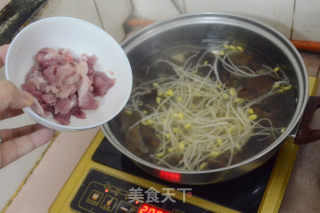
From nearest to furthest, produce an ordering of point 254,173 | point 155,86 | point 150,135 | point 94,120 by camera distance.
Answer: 1. point 94,120
2. point 254,173
3. point 150,135
4. point 155,86

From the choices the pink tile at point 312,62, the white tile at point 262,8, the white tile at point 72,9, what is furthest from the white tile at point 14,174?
the pink tile at point 312,62

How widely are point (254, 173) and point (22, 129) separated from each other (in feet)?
2.92

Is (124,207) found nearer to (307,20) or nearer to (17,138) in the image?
(17,138)

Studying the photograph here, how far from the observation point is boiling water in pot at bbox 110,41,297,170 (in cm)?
125

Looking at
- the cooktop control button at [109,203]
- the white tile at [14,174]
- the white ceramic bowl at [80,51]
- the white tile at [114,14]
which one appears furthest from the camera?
the white tile at [114,14]

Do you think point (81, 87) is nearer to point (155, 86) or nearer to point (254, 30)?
point (155, 86)

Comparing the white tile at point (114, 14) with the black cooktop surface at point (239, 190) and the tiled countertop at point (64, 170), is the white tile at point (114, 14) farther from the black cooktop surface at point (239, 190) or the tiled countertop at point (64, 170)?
the black cooktop surface at point (239, 190)

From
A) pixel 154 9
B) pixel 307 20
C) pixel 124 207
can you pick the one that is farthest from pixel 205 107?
pixel 154 9

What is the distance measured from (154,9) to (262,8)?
595 millimetres

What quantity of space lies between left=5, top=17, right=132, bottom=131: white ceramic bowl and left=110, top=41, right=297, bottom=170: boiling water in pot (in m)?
0.25

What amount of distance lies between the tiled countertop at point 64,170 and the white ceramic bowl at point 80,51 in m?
0.33

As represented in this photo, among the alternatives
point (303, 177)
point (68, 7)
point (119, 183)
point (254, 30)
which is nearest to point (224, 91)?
point (254, 30)

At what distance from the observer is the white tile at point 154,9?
5.82 feet

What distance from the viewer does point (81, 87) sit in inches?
41.3
